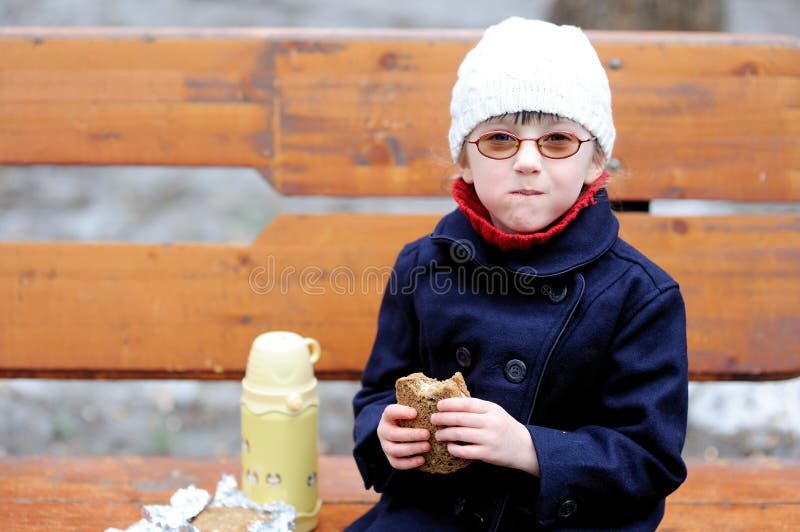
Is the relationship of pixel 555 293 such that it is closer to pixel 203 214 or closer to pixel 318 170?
pixel 318 170

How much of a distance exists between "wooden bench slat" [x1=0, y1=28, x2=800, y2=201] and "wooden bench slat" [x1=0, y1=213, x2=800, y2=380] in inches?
4.0

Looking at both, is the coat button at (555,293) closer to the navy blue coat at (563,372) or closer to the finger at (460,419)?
the navy blue coat at (563,372)

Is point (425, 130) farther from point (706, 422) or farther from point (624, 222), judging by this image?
point (706, 422)

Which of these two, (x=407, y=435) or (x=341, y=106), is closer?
(x=407, y=435)

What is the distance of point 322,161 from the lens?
6.86ft

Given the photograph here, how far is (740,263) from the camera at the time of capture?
207 cm

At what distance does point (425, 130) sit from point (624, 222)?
1.65 ft

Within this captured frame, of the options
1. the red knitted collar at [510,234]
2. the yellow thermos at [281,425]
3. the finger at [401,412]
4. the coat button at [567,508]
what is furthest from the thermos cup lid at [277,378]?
the coat button at [567,508]

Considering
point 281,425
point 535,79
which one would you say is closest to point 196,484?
point 281,425

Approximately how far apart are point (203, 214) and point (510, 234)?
3650mm

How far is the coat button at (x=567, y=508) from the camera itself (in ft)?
4.76

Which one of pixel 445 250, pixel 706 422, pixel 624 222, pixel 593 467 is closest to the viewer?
pixel 593 467

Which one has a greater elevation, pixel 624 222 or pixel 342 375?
pixel 624 222

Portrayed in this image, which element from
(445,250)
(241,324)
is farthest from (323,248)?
(445,250)
